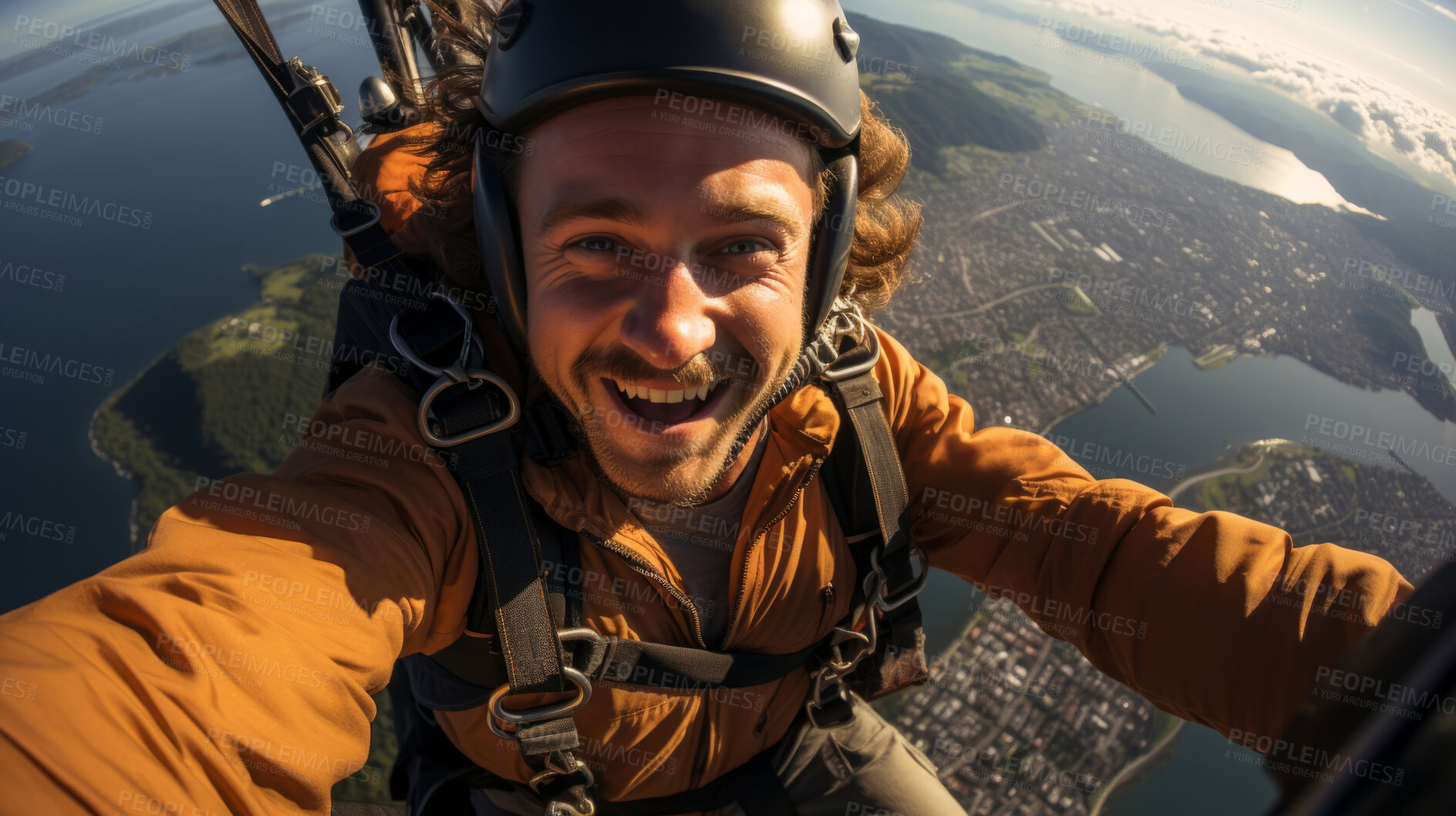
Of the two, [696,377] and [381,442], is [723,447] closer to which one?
[696,377]

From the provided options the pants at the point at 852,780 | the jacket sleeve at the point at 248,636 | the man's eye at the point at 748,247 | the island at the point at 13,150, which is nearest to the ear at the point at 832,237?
the man's eye at the point at 748,247

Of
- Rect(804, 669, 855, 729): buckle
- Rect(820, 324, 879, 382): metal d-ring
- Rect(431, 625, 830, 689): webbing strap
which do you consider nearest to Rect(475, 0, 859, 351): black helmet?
Rect(820, 324, 879, 382): metal d-ring

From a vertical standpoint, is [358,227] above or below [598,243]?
below

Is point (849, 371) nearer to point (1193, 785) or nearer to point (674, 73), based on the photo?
point (674, 73)

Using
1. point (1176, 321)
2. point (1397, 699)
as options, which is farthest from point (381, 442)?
point (1176, 321)

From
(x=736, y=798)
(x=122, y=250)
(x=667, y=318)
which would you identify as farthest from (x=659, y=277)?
(x=122, y=250)

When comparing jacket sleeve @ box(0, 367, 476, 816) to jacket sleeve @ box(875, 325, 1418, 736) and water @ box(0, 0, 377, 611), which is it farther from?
water @ box(0, 0, 377, 611)
